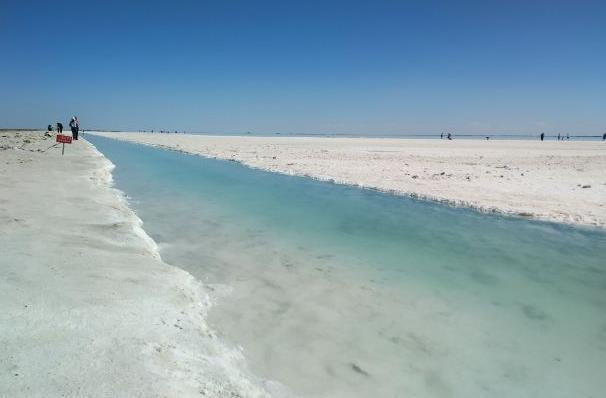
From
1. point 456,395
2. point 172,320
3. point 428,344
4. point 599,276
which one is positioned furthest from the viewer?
point 599,276

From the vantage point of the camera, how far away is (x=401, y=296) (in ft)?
22.0

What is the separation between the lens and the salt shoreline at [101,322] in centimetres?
347

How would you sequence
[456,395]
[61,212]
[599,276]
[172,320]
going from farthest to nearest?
[61,212]
[599,276]
[172,320]
[456,395]

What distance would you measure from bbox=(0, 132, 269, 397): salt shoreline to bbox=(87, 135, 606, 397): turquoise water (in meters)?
0.56

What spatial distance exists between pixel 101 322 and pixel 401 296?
408 centimetres

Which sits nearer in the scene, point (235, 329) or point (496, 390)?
point (496, 390)

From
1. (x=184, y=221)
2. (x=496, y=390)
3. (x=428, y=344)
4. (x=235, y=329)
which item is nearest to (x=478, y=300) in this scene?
(x=428, y=344)

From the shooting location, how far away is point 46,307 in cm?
459

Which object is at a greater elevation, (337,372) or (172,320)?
(172,320)

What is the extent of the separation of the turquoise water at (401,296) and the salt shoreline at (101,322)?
1.84 feet

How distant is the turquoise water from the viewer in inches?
182

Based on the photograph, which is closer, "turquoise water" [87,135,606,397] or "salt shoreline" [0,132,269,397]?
"salt shoreline" [0,132,269,397]

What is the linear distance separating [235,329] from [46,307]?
6.53 feet

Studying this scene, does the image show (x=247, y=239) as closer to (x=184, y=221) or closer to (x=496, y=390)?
(x=184, y=221)
